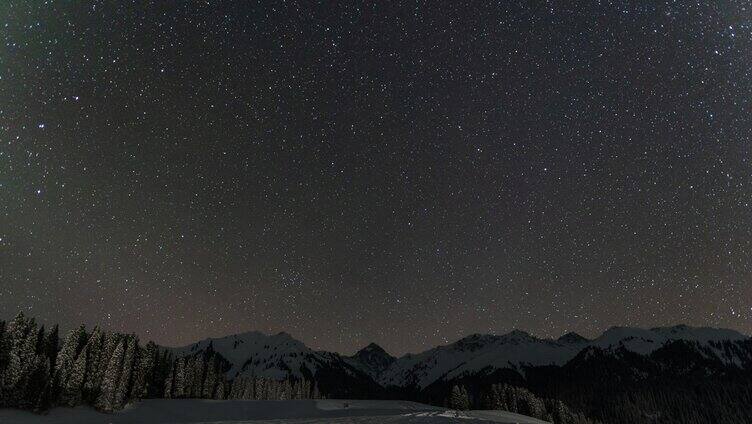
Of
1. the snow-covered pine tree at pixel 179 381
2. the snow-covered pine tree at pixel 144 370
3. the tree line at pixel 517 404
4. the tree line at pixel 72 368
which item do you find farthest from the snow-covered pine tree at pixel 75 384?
the tree line at pixel 517 404

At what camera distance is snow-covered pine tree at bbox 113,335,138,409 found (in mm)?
78219

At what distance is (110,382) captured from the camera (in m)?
77.2

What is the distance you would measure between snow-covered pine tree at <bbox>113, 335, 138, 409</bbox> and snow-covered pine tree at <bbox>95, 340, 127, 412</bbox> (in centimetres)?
63

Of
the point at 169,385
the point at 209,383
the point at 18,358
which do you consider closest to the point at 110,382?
the point at 18,358

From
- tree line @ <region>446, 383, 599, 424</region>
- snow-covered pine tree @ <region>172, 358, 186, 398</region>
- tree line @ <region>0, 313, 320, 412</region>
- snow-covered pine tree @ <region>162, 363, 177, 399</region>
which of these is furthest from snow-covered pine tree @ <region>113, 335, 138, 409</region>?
tree line @ <region>446, 383, 599, 424</region>

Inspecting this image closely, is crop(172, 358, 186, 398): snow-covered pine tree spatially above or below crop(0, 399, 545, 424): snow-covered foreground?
above

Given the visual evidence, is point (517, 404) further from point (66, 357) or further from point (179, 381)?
point (66, 357)

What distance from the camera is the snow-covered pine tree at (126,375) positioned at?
78.2 metres

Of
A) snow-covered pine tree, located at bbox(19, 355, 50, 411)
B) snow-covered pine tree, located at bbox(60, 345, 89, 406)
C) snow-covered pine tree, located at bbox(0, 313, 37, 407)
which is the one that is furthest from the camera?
snow-covered pine tree, located at bbox(60, 345, 89, 406)

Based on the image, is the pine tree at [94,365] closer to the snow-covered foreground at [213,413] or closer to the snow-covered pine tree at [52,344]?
the snow-covered foreground at [213,413]

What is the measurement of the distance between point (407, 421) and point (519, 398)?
127509mm

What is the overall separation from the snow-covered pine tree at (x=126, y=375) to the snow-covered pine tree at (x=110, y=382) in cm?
63

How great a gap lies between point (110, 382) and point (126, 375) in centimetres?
603

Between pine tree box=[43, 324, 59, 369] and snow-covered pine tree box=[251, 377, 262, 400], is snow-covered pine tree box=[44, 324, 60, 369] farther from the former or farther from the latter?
snow-covered pine tree box=[251, 377, 262, 400]
